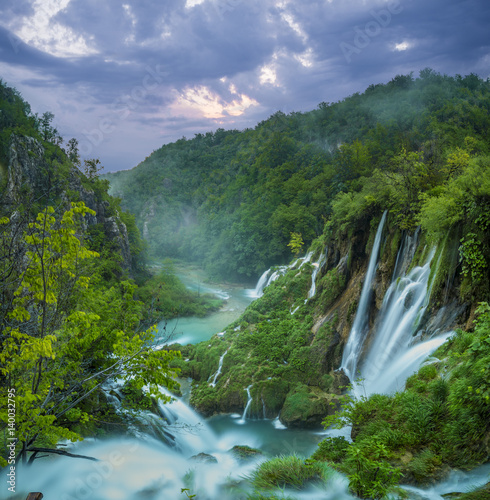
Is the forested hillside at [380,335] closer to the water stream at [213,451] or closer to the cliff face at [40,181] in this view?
the water stream at [213,451]

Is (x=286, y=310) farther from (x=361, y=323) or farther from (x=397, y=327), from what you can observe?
(x=397, y=327)

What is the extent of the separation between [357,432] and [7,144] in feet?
125

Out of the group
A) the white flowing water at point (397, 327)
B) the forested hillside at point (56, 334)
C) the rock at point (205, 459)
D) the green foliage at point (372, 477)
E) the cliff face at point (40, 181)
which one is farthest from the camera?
the cliff face at point (40, 181)

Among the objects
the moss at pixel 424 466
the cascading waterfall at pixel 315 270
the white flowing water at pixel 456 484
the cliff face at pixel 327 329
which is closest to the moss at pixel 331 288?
the cliff face at pixel 327 329

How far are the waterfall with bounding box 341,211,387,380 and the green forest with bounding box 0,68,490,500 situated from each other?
413 millimetres

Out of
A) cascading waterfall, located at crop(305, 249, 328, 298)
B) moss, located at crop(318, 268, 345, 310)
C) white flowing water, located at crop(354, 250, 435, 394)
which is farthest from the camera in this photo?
cascading waterfall, located at crop(305, 249, 328, 298)

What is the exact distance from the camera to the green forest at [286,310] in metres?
5.60

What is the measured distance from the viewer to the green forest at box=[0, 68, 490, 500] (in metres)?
5.60

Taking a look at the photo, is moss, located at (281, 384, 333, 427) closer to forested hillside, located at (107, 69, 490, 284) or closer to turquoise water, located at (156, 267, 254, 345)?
forested hillside, located at (107, 69, 490, 284)

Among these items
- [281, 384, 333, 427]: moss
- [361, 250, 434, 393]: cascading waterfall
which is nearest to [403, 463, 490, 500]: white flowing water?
[361, 250, 434, 393]: cascading waterfall

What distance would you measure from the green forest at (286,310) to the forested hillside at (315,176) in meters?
0.28

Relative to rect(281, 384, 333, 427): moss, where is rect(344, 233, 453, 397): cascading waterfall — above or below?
above

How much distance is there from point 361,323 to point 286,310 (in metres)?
7.27

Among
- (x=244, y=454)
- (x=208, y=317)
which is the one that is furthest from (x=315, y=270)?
(x=244, y=454)
